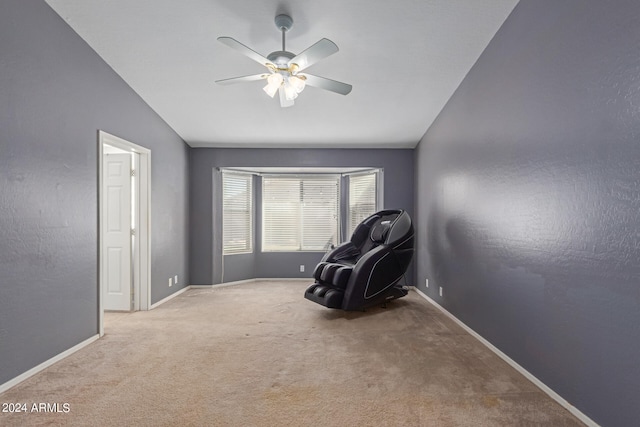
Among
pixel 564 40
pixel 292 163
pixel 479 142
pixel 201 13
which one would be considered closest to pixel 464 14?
pixel 564 40

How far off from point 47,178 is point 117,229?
67.4 inches

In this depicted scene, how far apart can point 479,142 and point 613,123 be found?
5.20ft

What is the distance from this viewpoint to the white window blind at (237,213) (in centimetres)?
597

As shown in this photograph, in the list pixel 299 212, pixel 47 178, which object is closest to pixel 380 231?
pixel 299 212

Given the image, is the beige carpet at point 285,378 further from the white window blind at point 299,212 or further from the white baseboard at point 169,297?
the white window blind at point 299,212

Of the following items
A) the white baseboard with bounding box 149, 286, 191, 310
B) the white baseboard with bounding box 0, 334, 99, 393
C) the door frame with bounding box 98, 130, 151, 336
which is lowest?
the white baseboard with bounding box 149, 286, 191, 310

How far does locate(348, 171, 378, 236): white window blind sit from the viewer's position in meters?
6.01

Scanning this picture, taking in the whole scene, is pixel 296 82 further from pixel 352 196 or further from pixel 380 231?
pixel 352 196

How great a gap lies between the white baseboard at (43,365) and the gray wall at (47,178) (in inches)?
1.6

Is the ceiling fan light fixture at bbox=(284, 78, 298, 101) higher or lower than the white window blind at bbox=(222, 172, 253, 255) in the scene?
higher

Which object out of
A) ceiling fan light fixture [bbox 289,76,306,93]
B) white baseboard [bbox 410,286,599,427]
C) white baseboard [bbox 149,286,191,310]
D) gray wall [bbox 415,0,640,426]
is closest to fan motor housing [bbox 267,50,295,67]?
ceiling fan light fixture [bbox 289,76,306,93]

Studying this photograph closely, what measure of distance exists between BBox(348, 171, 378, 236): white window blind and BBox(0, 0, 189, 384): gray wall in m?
3.87

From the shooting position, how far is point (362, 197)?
6.16m

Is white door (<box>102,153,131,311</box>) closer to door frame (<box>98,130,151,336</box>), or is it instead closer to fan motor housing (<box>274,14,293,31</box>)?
door frame (<box>98,130,151,336</box>)
